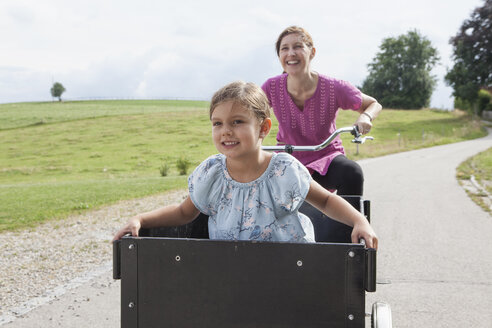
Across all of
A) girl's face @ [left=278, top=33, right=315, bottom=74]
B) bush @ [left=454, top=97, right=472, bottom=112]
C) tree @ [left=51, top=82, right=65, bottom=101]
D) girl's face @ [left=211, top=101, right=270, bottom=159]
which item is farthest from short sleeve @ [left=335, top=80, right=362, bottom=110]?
tree @ [left=51, top=82, right=65, bottom=101]

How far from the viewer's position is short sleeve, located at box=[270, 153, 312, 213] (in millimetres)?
2180

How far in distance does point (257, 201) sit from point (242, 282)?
52 centimetres

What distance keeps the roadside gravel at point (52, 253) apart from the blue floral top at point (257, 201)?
2445 millimetres

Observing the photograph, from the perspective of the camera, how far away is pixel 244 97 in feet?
7.02

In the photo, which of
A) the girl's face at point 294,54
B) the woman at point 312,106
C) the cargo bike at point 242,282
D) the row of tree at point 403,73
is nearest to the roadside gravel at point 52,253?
the cargo bike at point 242,282

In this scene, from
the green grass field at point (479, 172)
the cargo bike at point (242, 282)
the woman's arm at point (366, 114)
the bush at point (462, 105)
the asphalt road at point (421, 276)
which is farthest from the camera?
the bush at point (462, 105)

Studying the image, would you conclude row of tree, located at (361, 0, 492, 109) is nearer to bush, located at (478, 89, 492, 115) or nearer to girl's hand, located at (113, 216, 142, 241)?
bush, located at (478, 89, 492, 115)

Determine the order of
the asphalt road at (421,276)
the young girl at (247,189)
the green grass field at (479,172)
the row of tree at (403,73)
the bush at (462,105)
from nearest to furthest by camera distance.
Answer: the young girl at (247,189)
the asphalt road at (421,276)
the green grass field at (479,172)
the bush at (462,105)
the row of tree at (403,73)

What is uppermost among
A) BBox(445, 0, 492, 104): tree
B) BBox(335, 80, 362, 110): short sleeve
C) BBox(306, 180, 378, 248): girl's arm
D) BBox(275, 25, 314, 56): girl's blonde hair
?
BBox(445, 0, 492, 104): tree

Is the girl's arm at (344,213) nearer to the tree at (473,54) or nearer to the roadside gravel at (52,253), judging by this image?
the roadside gravel at (52,253)

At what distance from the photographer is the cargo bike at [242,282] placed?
1.70 m

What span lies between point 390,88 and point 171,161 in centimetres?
4463

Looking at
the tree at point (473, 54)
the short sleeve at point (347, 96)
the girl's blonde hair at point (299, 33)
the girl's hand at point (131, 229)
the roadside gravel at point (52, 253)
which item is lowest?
the roadside gravel at point (52, 253)

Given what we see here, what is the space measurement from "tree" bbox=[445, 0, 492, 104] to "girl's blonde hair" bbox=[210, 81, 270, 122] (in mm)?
47107
